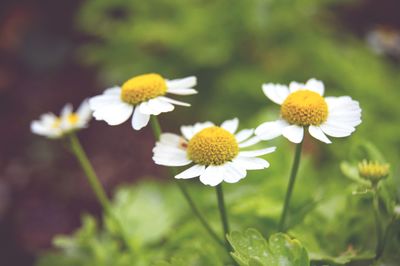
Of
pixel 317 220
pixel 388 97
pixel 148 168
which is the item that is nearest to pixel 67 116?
pixel 317 220

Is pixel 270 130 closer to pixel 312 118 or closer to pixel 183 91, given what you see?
pixel 312 118

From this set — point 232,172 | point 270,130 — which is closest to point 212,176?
point 232,172

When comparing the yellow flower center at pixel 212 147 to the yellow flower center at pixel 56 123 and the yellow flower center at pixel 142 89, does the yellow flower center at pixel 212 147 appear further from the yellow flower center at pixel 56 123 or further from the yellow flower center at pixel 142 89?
the yellow flower center at pixel 56 123

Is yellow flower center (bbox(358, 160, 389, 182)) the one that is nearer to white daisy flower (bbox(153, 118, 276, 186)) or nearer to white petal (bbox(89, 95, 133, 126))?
white daisy flower (bbox(153, 118, 276, 186))

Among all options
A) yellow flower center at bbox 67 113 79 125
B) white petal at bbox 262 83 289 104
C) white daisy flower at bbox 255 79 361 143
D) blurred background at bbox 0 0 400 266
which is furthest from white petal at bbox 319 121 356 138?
yellow flower center at bbox 67 113 79 125

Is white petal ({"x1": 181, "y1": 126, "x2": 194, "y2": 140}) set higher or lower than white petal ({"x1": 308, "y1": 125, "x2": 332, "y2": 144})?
higher

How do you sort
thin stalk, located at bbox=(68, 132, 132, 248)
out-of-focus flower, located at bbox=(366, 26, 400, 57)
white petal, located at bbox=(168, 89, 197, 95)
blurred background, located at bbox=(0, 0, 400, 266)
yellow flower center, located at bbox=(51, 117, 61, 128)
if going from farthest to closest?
out-of-focus flower, located at bbox=(366, 26, 400, 57) → blurred background, located at bbox=(0, 0, 400, 266) → yellow flower center, located at bbox=(51, 117, 61, 128) → thin stalk, located at bbox=(68, 132, 132, 248) → white petal, located at bbox=(168, 89, 197, 95)

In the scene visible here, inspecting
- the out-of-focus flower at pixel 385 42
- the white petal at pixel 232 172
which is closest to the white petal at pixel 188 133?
the white petal at pixel 232 172
